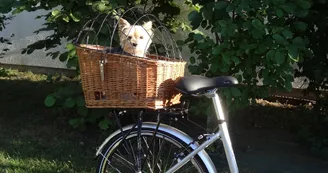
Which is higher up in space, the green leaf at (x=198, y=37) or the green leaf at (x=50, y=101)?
the green leaf at (x=198, y=37)

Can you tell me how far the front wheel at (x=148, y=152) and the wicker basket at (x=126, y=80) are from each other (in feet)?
0.84

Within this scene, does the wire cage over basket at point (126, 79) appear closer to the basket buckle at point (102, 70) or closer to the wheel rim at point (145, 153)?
the basket buckle at point (102, 70)

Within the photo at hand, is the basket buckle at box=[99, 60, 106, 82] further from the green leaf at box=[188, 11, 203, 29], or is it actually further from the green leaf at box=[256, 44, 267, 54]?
the green leaf at box=[256, 44, 267, 54]

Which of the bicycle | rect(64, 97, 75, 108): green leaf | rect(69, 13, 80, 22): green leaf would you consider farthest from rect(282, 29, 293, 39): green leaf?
rect(64, 97, 75, 108): green leaf

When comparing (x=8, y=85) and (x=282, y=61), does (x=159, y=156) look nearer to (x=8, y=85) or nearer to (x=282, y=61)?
(x=282, y=61)

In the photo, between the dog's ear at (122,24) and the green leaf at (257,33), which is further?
the green leaf at (257,33)

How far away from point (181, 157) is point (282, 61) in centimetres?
109

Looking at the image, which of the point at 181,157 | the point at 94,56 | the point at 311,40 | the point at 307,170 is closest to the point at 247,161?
the point at 307,170

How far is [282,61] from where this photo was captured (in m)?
3.38

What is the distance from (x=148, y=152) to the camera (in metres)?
3.07

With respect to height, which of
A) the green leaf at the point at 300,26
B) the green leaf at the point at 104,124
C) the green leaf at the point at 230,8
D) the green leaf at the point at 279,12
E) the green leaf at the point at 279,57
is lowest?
the green leaf at the point at 104,124

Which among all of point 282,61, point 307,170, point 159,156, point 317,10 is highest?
point 317,10

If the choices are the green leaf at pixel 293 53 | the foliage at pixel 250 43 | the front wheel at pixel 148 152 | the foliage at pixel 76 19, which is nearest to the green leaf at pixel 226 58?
the foliage at pixel 250 43

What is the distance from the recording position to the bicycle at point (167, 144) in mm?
2707
